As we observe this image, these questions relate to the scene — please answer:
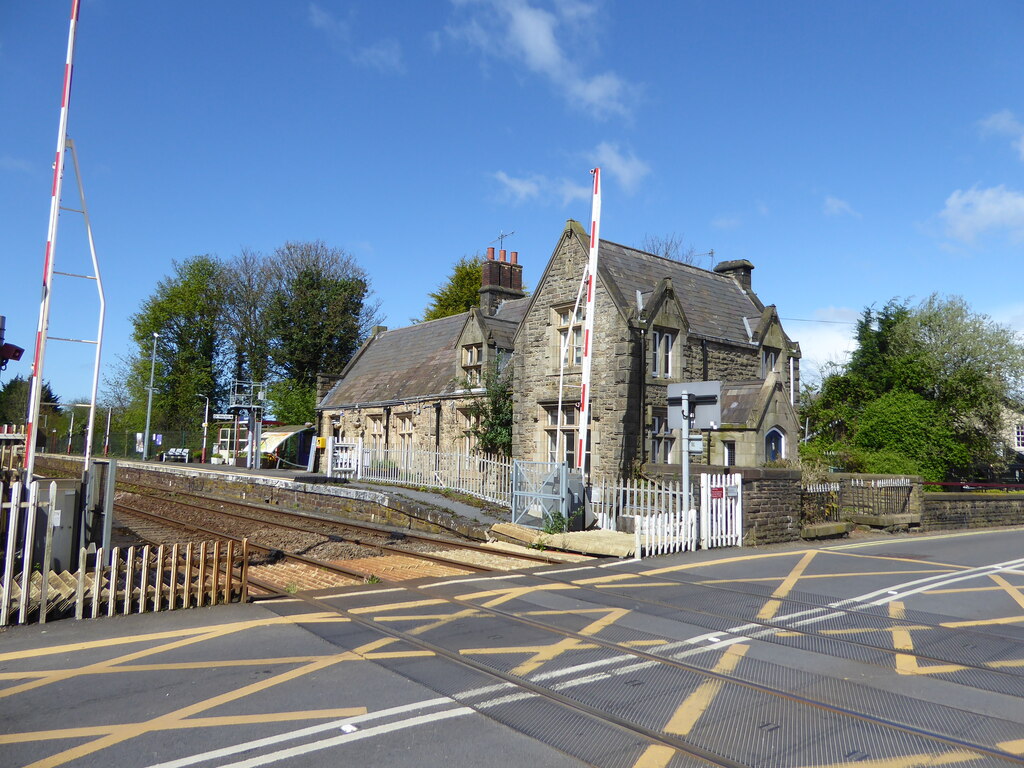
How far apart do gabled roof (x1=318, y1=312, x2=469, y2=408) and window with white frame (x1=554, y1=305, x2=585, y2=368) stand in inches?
239

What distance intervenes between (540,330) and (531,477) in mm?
8248

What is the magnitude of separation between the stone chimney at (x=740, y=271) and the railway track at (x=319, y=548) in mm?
17974

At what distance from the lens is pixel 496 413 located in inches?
1002

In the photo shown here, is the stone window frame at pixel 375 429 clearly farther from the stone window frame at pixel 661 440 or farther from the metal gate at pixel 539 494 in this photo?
the metal gate at pixel 539 494

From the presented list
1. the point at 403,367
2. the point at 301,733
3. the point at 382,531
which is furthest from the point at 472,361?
the point at 301,733

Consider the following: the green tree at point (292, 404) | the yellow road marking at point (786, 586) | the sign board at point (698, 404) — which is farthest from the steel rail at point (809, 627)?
the green tree at point (292, 404)

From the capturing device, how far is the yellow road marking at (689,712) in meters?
4.49

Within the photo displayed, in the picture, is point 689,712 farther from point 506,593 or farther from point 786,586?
point 786,586

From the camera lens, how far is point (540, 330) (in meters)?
23.4

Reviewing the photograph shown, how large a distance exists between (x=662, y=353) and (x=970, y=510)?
12037 millimetres

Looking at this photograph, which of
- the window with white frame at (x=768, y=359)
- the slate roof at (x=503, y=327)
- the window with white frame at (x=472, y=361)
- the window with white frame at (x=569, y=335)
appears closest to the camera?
the window with white frame at (x=569, y=335)

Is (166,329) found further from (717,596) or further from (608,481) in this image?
(717,596)

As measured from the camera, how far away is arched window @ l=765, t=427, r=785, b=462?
2101cm

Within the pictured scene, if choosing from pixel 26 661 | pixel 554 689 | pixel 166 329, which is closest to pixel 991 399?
pixel 554 689
